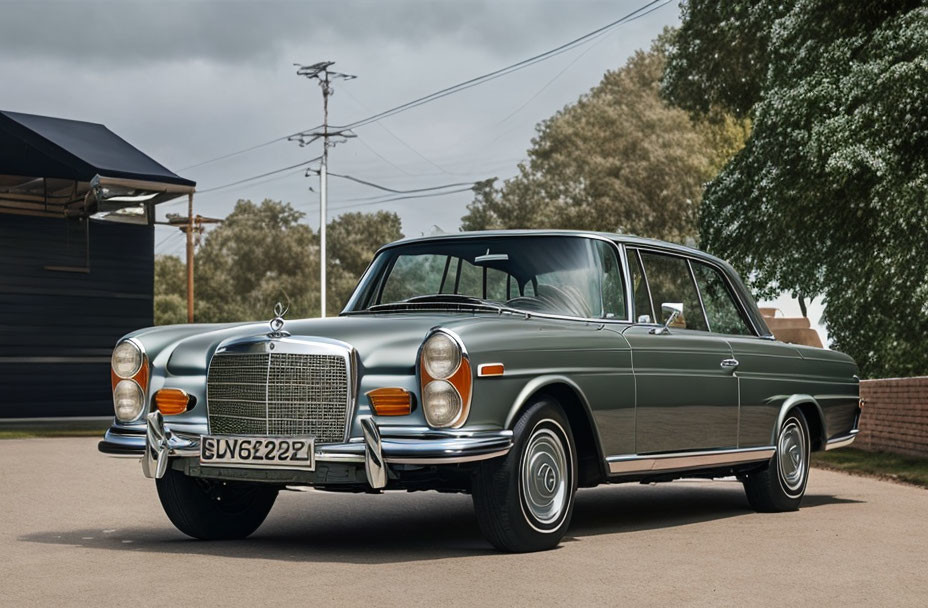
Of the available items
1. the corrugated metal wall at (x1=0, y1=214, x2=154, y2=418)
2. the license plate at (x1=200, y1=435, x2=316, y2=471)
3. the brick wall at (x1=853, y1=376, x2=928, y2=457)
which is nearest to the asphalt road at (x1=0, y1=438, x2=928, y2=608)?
the license plate at (x1=200, y1=435, x2=316, y2=471)

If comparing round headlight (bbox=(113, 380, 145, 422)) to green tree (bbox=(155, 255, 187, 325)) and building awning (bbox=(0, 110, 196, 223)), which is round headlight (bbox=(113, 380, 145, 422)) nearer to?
building awning (bbox=(0, 110, 196, 223))

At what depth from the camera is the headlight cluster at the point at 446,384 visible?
7180 millimetres

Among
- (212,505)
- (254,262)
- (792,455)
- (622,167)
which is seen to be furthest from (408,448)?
(254,262)

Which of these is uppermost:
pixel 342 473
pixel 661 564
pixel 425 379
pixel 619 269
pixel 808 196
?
pixel 808 196

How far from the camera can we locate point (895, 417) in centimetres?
1742

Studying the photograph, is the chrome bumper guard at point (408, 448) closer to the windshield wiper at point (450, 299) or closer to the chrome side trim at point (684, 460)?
the chrome side trim at point (684, 460)

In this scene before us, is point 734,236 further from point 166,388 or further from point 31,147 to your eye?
point 166,388

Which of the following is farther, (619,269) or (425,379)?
(619,269)

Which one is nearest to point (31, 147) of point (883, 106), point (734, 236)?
point (734, 236)

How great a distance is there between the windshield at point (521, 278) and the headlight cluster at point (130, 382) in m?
1.54

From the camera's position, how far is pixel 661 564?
287 inches

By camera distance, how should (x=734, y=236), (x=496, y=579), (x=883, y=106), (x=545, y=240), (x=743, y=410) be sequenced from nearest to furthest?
1. (x=496, y=579)
2. (x=545, y=240)
3. (x=743, y=410)
4. (x=883, y=106)
5. (x=734, y=236)

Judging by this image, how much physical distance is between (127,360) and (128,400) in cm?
25

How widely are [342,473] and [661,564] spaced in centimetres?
175
